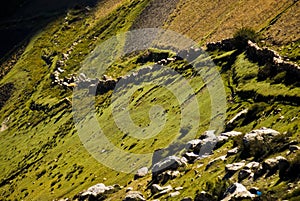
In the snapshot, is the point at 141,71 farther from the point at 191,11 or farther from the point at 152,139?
the point at 152,139

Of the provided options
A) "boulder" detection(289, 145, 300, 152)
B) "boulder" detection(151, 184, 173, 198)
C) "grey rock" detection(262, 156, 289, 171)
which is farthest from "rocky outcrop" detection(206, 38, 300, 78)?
"grey rock" detection(262, 156, 289, 171)

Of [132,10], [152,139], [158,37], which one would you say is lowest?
[152,139]

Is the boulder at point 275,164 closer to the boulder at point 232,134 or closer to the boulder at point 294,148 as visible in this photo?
the boulder at point 294,148

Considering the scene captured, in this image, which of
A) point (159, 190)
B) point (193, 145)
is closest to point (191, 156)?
point (193, 145)

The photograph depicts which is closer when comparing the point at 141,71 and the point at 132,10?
the point at 141,71

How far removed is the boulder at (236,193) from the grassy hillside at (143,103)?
1.88 metres

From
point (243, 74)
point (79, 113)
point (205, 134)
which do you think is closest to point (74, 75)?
point (79, 113)

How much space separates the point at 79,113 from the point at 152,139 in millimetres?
55883

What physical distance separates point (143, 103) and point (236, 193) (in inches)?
2754

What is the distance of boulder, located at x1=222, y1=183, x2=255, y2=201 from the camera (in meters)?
Result: 40.1

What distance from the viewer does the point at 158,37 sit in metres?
155

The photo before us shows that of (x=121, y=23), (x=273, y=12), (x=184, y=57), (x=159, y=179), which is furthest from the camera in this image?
(x=121, y=23)

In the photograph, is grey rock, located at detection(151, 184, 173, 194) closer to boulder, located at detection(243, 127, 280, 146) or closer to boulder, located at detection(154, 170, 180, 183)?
boulder, located at detection(154, 170, 180, 183)

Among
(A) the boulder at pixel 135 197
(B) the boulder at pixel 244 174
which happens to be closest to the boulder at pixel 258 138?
(B) the boulder at pixel 244 174
